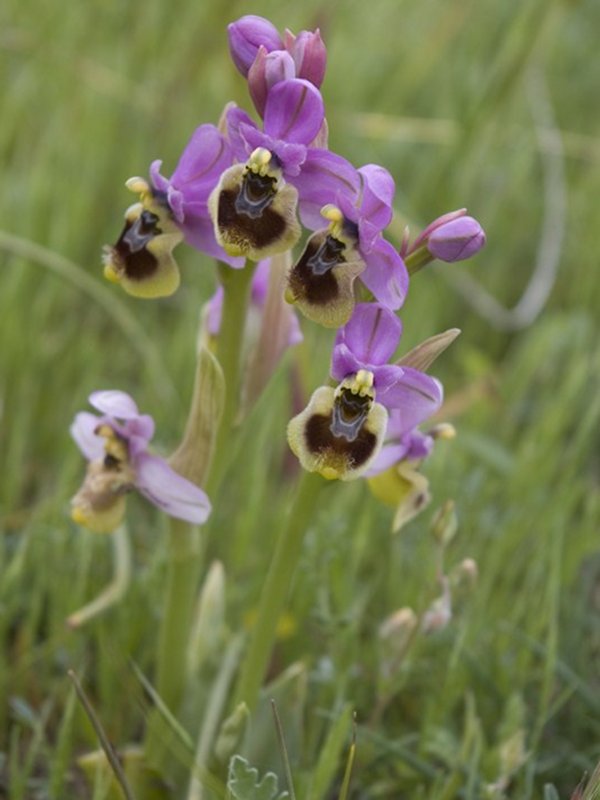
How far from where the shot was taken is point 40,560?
1771 mm

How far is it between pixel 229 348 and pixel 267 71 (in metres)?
0.33

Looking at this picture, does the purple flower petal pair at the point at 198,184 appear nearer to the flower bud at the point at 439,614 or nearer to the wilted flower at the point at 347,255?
the wilted flower at the point at 347,255

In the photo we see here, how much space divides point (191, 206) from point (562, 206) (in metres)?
1.93

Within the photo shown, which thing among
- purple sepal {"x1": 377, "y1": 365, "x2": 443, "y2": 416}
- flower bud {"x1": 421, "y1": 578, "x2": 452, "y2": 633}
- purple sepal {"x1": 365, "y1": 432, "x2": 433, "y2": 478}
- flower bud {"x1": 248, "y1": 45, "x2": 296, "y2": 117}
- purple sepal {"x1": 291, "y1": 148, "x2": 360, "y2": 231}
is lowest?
flower bud {"x1": 421, "y1": 578, "x2": 452, "y2": 633}

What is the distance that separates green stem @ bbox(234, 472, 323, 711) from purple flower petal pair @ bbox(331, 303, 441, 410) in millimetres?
137

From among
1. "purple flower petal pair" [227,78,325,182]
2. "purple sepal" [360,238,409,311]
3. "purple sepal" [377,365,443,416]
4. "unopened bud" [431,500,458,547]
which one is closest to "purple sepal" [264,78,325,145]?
"purple flower petal pair" [227,78,325,182]

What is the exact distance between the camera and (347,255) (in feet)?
3.78

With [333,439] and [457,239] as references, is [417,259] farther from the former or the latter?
[333,439]

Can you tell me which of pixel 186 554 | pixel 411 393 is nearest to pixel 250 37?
pixel 411 393

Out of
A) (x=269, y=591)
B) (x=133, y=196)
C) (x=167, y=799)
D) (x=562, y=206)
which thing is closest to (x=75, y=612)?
(x=167, y=799)

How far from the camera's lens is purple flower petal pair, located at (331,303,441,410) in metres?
1.19

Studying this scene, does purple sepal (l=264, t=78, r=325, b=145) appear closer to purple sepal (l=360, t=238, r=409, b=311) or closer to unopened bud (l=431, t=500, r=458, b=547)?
purple sepal (l=360, t=238, r=409, b=311)

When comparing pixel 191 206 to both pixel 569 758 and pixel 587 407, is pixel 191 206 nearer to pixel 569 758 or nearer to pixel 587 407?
pixel 569 758

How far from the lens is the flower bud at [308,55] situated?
119cm
